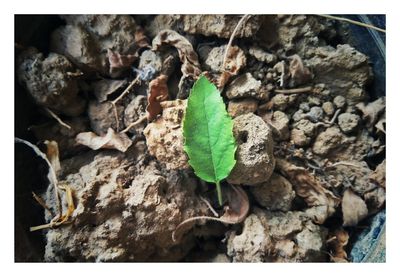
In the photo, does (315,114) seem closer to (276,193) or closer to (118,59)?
(276,193)

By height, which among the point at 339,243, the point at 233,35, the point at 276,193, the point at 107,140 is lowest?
the point at 339,243

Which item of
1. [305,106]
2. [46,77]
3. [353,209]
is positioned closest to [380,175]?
[353,209]

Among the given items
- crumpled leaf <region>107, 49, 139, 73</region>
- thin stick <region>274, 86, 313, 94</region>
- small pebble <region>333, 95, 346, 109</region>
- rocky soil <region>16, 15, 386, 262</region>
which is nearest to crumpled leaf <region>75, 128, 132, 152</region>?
rocky soil <region>16, 15, 386, 262</region>

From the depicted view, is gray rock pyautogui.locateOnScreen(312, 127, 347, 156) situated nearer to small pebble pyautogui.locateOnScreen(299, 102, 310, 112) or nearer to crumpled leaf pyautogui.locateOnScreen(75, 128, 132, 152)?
small pebble pyautogui.locateOnScreen(299, 102, 310, 112)

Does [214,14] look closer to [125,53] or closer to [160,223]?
[125,53]

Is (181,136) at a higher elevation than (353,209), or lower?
higher

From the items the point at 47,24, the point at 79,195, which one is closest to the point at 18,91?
the point at 47,24

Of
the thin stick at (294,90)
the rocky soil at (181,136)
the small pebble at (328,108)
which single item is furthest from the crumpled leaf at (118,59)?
the small pebble at (328,108)
